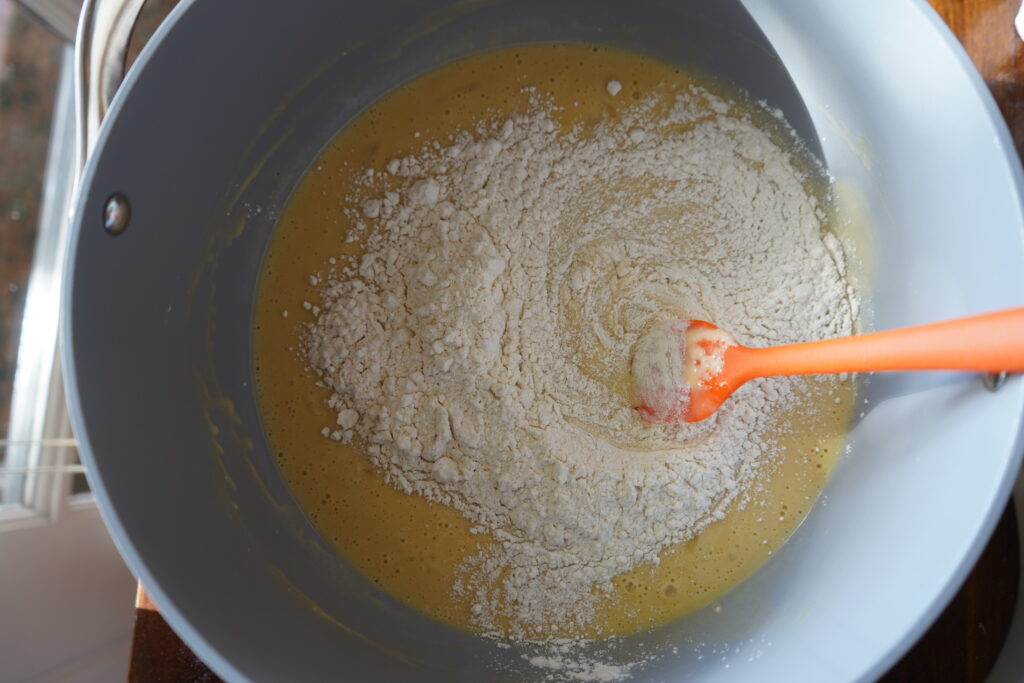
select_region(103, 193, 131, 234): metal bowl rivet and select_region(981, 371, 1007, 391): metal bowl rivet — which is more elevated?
select_region(103, 193, 131, 234): metal bowl rivet

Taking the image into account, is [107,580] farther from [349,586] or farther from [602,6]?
[602,6]

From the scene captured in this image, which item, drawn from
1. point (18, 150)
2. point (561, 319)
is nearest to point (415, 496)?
point (561, 319)

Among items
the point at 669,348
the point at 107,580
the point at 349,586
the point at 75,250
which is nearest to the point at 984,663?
the point at 669,348

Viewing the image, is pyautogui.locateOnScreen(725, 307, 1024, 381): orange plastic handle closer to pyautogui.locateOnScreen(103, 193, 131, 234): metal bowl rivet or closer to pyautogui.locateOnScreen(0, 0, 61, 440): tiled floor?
pyautogui.locateOnScreen(103, 193, 131, 234): metal bowl rivet

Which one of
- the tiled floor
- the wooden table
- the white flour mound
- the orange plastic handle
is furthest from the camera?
the tiled floor

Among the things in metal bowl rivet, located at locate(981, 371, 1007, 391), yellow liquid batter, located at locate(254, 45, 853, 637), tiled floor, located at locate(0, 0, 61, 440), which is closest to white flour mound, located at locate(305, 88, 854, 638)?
yellow liquid batter, located at locate(254, 45, 853, 637)

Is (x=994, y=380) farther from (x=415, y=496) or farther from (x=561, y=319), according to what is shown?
(x=415, y=496)
